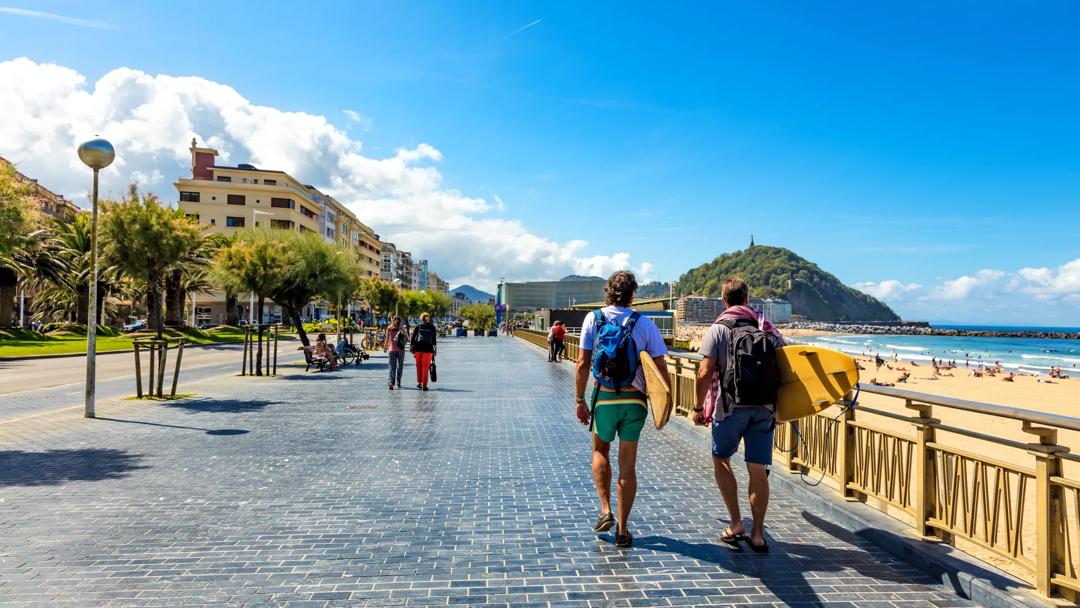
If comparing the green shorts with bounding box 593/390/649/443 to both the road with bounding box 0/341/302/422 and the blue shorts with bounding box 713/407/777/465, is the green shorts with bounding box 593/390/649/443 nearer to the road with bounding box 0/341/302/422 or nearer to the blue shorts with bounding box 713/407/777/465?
the blue shorts with bounding box 713/407/777/465

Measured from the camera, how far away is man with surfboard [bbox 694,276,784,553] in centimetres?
428

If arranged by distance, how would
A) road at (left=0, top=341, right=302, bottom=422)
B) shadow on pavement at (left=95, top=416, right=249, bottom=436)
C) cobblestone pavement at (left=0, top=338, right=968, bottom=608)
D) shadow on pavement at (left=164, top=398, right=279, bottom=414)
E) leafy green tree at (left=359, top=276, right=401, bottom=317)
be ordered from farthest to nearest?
leafy green tree at (left=359, top=276, right=401, bottom=317) < road at (left=0, top=341, right=302, bottom=422) < shadow on pavement at (left=164, top=398, right=279, bottom=414) < shadow on pavement at (left=95, top=416, right=249, bottom=436) < cobblestone pavement at (left=0, top=338, right=968, bottom=608)

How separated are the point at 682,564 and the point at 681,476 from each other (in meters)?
2.60

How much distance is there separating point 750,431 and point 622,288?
1284mm

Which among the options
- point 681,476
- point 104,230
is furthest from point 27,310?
point 681,476

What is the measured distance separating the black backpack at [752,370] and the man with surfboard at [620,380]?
1.45 feet

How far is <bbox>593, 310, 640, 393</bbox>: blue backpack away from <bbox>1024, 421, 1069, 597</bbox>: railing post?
222cm

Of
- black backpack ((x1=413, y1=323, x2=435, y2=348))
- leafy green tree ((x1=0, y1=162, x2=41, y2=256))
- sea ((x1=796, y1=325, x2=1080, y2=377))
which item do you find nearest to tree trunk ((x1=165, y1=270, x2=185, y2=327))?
leafy green tree ((x1=0, y1=162, x2=41, y2=256))

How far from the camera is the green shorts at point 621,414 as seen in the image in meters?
4.45

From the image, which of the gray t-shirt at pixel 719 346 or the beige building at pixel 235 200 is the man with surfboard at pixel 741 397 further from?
the beige building at pixel 235 200

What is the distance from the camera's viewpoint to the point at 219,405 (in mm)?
11977

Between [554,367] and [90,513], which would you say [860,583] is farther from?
[554,367]

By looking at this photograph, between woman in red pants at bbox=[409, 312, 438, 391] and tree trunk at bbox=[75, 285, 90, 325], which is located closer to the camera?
woman in red pants at bbox=[409, 312, 438, 391]

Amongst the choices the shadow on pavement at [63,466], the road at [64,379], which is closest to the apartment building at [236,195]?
the road at [64,379]
